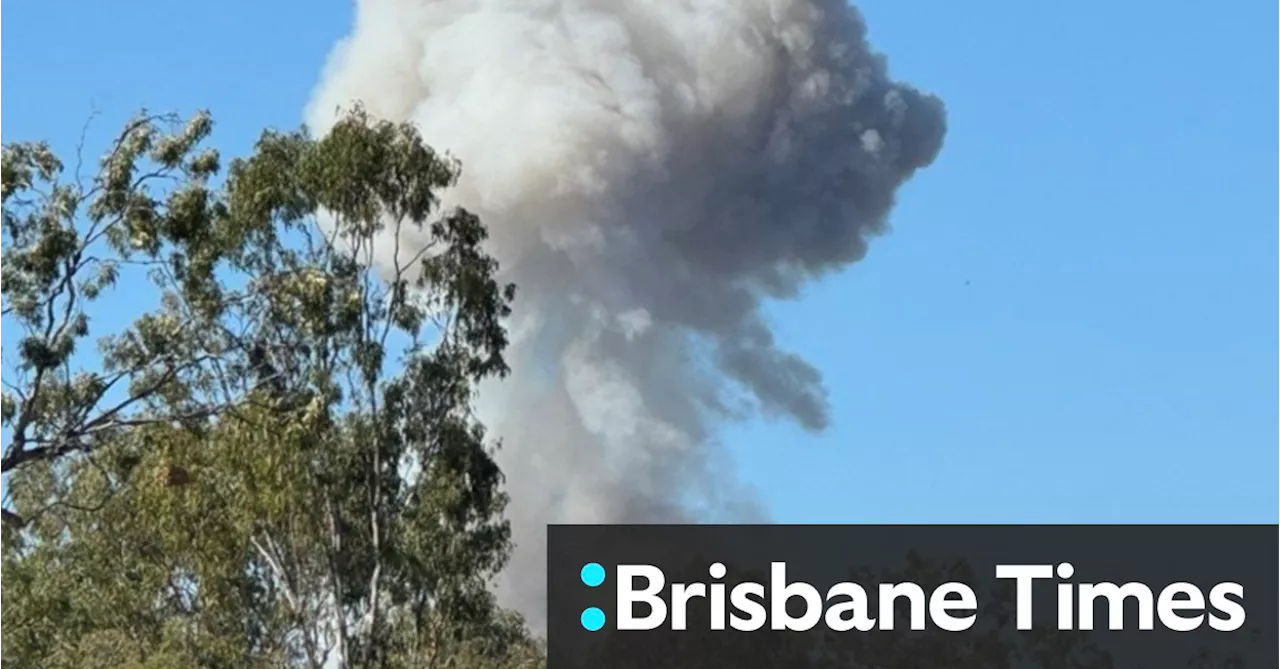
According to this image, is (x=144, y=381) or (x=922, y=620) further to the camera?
(x=922, y=620)

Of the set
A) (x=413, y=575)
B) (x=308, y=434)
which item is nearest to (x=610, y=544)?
(x=413, y=575)

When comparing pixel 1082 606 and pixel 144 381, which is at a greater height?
pixel 144 381

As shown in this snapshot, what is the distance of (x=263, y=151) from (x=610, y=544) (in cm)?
855

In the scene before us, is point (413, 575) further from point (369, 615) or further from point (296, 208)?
point (296, 208)

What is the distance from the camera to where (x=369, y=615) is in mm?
38594

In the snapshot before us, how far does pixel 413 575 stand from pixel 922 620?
9.86 meters

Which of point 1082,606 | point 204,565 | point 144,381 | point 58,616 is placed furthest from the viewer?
point 58,616

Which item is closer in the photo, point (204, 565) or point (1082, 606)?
point (1082, 606)

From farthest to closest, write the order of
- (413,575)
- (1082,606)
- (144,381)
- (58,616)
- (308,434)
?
(58,616) < (413,575) < (1082,606) < (144,381) < (308,434)

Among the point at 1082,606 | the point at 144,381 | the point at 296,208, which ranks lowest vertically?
the point at 1082,606

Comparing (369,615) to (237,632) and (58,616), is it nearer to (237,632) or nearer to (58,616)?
(237,632)

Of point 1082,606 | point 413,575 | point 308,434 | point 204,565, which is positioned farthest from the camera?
point 413,575

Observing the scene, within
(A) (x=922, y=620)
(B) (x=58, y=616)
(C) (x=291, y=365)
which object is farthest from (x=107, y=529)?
(A) (x=922, y=620)

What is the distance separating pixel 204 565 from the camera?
122 feet
